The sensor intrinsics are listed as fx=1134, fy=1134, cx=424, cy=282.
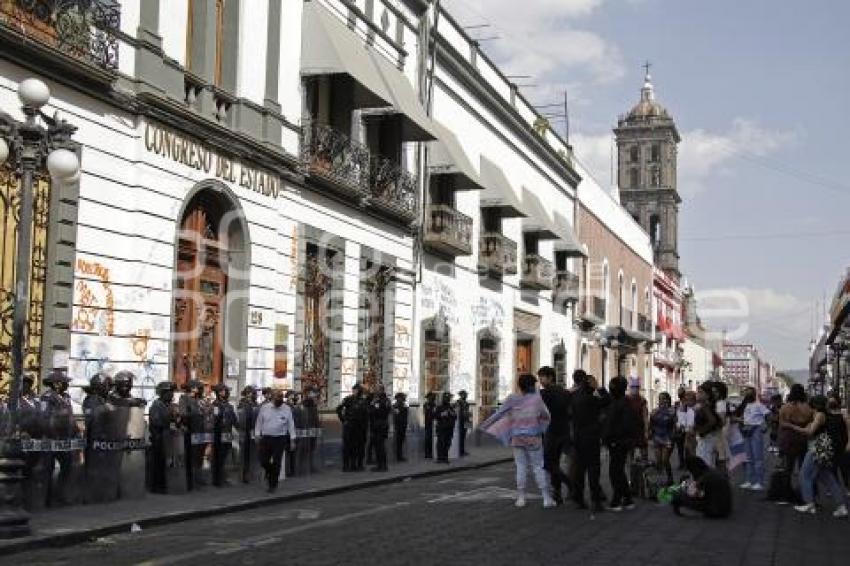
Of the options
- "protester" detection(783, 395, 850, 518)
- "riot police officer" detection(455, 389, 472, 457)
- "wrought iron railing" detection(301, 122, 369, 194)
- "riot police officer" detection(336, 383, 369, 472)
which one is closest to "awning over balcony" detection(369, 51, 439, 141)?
"wrought iron railing" detection(301, 122, 369, 194)

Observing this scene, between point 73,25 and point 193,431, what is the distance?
5.72 meters

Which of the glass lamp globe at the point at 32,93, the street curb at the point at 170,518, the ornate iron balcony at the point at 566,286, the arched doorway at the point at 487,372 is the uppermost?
the ornate iron balcony at the point at 566,286

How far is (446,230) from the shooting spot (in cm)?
2908

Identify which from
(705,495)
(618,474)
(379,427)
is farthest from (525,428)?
(379,427)

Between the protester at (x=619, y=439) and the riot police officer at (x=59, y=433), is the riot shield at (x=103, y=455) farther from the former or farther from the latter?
the protester at (x=619, y=439)

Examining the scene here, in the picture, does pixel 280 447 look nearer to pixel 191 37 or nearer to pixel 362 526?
pixel 362 526

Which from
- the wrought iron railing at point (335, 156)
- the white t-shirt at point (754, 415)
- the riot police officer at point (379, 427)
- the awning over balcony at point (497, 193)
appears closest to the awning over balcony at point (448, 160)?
the awning over balcony at point (497, 193)

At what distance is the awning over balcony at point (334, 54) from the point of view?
69.0ft

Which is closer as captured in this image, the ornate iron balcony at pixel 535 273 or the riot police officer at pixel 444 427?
the riot police officer at pixel 444 427

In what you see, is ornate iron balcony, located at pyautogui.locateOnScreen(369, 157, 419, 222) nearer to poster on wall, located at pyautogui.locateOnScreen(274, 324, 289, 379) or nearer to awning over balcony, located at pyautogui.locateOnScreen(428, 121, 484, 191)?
awning over balcony, located at pyautogui.locateOnScreen(428, 121, 484, 191)

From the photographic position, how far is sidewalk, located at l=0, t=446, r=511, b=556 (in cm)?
1110

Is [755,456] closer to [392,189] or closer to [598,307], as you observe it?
[392,189]

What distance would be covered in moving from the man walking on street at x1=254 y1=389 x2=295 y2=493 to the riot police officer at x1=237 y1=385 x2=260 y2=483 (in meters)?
1.17

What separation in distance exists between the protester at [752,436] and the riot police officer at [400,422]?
7.54 meters
